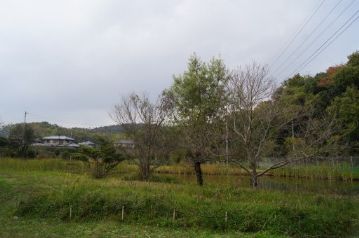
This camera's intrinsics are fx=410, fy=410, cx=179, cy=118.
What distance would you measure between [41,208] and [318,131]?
45.0 feet

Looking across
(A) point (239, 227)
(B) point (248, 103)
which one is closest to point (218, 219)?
(A) point (239, 227)

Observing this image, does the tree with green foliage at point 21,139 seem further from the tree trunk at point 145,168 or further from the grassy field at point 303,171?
the tree trunk at point 145,168

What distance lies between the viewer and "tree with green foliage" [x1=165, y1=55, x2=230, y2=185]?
2312cm

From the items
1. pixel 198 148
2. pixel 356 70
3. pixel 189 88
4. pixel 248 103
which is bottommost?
pixel 198 148

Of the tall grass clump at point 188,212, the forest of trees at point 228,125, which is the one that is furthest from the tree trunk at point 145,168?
the tall grass clump at point 188,212

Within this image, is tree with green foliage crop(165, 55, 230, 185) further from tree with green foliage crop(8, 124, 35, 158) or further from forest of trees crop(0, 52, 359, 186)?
tree with green foliage crop(8, 124, 35, 158)

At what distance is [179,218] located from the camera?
12117 mm

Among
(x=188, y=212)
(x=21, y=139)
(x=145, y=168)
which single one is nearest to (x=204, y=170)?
(x=145, y=168)

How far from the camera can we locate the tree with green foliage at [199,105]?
2312 centimetres

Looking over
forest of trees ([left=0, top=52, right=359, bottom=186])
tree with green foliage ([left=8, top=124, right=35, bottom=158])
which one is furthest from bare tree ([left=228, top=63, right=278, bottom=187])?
tree with green foliage ([left=8, top=124, right=35, bottom=158])

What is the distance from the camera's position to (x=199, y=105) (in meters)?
30.3

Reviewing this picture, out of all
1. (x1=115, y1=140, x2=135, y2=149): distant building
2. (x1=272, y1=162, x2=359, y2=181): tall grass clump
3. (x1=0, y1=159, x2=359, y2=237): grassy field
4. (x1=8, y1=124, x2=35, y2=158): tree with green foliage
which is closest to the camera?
(x1=0, y1=159, x2=359, y2=237): grassy field

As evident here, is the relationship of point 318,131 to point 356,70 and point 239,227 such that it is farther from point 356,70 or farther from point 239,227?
point 356,70

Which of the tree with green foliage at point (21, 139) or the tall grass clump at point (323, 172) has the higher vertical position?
the tree with green foliage at point (21, 139)
